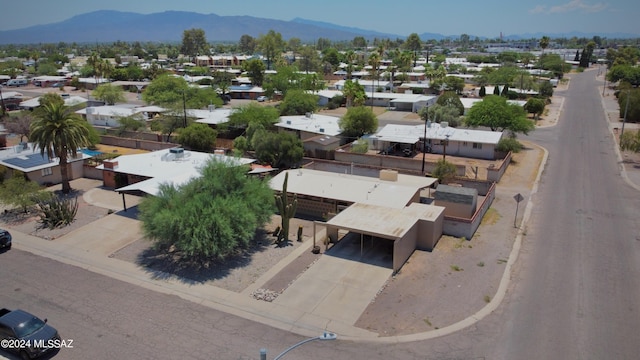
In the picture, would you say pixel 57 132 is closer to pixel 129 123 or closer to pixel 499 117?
pixel 129 123

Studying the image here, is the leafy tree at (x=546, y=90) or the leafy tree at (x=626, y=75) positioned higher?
the leafy tree at (x=626, y=75)

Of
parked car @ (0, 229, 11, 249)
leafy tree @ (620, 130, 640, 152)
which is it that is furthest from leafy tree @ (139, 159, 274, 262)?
leafy tree @ (620, 130, 640, 152)

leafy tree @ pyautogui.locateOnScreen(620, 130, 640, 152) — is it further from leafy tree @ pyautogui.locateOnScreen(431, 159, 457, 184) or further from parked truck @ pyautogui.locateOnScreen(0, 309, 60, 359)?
parked truck @ pyautogui.locateOnScreen(0, 309, 60, 359)

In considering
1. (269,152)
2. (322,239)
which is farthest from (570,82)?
(322,239)

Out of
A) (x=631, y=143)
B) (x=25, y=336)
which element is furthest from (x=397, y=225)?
(x=631, y=143)

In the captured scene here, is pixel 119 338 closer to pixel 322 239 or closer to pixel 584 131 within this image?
pixel 322 239

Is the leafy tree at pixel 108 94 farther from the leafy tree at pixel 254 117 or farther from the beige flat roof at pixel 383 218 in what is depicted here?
the beige flat roof at pixel 383 218

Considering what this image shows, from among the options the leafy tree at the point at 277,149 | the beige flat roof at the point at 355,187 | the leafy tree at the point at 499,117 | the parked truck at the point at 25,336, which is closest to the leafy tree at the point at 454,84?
the leafy tree at the point at 499,117
